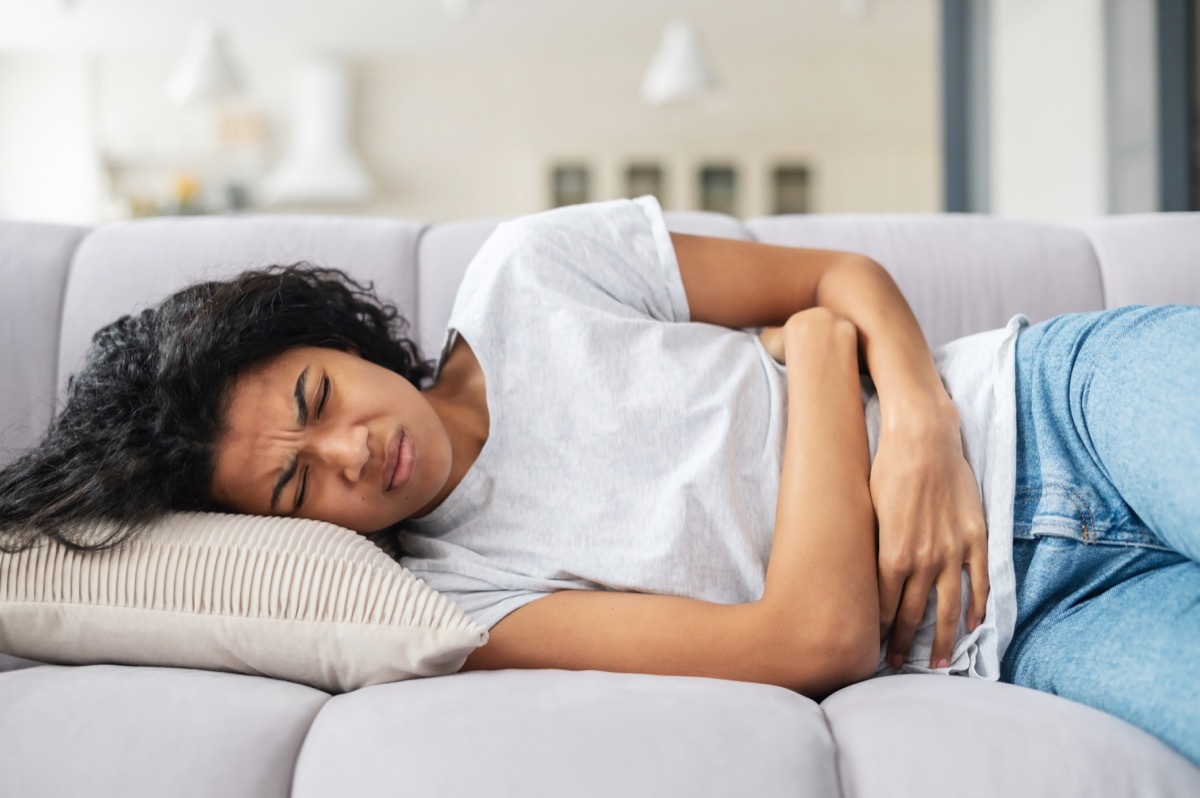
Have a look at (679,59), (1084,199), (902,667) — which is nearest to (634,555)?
(902,667)

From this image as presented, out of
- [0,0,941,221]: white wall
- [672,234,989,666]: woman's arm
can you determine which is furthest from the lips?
[0,0,941,221]: white wall

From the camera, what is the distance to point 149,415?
1.03 meters

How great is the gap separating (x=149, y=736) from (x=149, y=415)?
0.37 meters

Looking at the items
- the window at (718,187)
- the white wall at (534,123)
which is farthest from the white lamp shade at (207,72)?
the window at (718,187)

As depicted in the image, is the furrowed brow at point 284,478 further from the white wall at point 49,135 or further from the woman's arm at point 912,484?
the white wall at point 49,135

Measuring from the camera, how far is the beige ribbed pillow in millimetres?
905

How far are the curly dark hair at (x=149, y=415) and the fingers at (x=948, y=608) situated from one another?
76 centimetres

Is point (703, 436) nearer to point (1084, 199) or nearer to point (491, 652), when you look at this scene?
point (491, 652)

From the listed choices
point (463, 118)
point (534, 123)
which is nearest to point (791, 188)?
point (534, 123)

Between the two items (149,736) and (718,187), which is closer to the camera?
(149,736)

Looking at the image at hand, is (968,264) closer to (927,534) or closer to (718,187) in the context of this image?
(927,534)

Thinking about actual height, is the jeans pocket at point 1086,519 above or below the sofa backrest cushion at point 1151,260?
below

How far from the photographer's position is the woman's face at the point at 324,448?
3.29 ft

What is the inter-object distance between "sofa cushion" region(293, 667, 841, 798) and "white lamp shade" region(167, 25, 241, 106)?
4.29 metres
